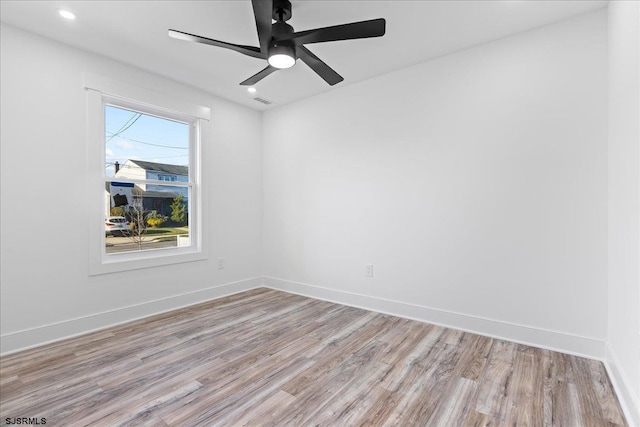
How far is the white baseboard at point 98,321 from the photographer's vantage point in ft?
7.91

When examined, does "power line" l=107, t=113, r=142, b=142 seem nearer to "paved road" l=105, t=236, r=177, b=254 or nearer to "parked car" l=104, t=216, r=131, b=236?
"parked car" l=104, t=216, r=131, b=236

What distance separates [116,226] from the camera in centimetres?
311

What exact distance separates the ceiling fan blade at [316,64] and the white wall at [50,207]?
79.4 inches

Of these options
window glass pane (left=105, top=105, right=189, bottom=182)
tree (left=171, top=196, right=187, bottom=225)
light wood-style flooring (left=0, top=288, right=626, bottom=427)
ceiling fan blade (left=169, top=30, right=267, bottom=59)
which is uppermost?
ceiling fan blade (left=169, top=30, right=267, bottom=59)

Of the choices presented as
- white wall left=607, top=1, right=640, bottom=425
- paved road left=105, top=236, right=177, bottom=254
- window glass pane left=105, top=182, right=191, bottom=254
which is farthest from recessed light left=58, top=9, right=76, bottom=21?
white wall left=607, top=1, right=640, bottom=425

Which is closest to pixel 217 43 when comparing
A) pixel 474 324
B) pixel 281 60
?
pixel 281 60

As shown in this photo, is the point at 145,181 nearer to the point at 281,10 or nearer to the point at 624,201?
the point at 281,10

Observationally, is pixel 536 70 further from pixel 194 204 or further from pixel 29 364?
pixel 29 364

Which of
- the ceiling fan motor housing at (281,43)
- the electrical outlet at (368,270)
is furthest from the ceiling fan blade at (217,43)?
the electrical outlet at (368,270)

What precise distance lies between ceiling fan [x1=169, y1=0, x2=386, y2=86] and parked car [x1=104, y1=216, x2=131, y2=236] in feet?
6.68

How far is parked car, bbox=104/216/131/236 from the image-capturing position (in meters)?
3.03

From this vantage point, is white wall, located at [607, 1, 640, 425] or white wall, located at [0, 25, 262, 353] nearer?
white wall, located at [607, 1, 640, 425]

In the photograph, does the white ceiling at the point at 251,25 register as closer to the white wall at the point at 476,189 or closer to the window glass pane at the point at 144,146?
the white wall at the point at 476,189

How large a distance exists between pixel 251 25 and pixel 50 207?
7.65 feet
